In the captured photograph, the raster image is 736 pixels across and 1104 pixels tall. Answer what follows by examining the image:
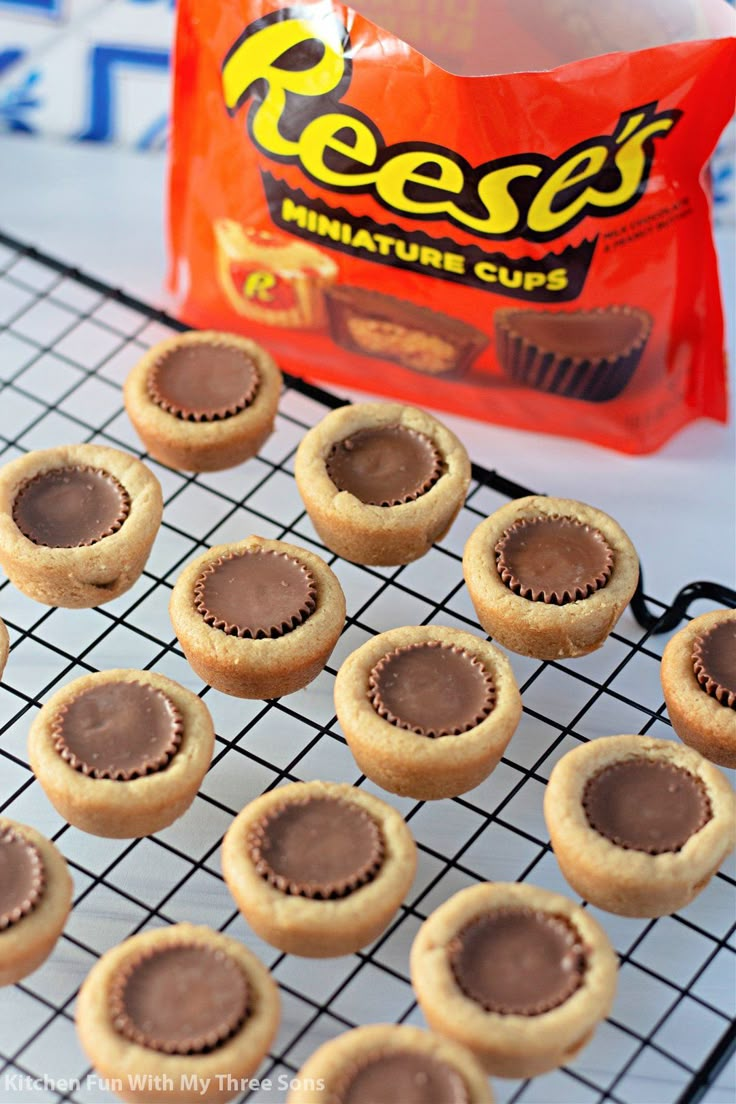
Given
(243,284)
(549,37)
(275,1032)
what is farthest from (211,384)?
(275,1032)

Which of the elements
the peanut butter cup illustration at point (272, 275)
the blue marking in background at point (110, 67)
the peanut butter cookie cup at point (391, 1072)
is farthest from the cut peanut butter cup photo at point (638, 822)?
the blue marking in background at point (110, 67)

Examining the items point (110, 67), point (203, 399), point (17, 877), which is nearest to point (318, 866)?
point (17, 877)

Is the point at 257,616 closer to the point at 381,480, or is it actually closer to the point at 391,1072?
the point at 381,480

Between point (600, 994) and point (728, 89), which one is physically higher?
point (728, 89)

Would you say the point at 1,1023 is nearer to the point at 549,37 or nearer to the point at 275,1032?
the point at 275,1032

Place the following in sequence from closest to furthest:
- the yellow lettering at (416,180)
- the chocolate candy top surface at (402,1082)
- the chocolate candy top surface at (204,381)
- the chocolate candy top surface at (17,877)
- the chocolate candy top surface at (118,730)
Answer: the chocolate candy top surface at (402,1082)
the chocolate candy top surface at (17,877)
the chocolate candy top surface at (118,730)
the yellow lettering at (416,180)
the chocolate candy top surface at (204,381)

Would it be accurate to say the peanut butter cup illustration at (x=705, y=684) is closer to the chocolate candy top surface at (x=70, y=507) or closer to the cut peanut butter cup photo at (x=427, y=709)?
the cut peanut butter cup photo at (x=427, y=709)

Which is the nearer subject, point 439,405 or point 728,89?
point 728,89

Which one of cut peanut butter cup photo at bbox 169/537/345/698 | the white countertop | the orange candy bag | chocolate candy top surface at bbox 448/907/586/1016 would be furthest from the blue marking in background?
→ chocolate candy top surface at bbox 448/907/586/1016
